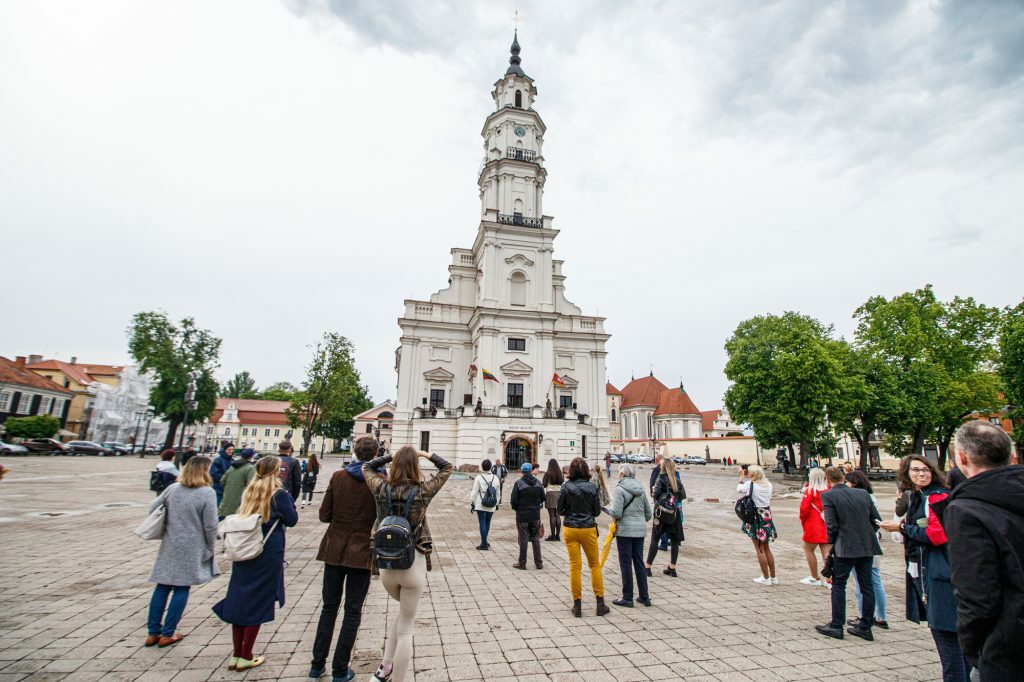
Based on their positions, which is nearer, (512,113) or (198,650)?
(198,650)

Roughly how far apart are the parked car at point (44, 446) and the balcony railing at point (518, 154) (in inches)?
1789

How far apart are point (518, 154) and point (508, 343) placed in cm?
1729

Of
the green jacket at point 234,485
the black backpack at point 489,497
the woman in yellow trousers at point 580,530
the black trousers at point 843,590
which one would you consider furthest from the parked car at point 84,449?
the black trousers at point 843,590

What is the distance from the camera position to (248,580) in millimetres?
4227

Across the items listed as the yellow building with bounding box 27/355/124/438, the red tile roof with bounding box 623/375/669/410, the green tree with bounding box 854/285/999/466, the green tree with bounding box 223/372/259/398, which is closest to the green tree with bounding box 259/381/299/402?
the green tree with bounding box 223/372/259/398

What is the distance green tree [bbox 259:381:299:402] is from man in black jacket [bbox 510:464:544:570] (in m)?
96.3

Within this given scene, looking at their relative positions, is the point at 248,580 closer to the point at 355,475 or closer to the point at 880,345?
the point at 355,475

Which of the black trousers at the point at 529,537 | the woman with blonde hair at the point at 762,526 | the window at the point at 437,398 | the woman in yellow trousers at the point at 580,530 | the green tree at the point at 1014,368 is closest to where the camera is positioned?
the woman in yellow trousers at the point at 580,530

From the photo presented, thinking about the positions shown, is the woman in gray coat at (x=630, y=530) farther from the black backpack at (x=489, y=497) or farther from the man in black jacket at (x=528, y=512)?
the black backpack at (x=489, y=497)

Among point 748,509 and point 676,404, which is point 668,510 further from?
point 676,404

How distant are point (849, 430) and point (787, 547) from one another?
27.8 metres

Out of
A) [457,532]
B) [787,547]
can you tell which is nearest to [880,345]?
[787,547]

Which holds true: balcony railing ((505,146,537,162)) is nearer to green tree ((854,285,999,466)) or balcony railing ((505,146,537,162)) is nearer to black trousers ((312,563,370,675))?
green tree ((854,285,999,466))

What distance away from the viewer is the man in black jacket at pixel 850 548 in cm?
525
